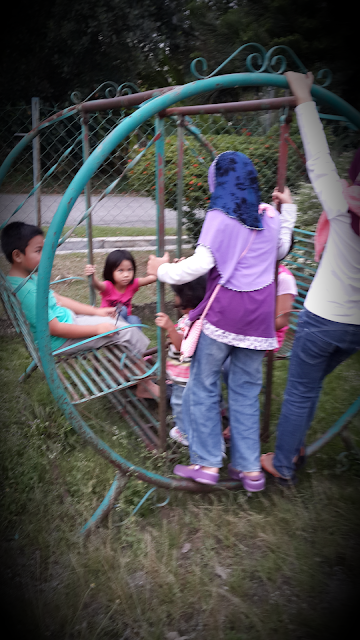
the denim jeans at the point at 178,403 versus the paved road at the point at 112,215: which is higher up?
the paved road at the point at 112,215

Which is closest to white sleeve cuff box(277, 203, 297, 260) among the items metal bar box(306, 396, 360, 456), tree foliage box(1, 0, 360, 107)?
metal bar box(306, 396, 360, 456)

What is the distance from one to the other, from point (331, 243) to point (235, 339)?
0.49m

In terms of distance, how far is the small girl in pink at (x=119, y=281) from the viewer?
110 inches

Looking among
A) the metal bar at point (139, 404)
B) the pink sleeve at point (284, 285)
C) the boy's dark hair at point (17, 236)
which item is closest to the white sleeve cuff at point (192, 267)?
the pink sleeve at point (284, 285)

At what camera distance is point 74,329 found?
7.60 ft

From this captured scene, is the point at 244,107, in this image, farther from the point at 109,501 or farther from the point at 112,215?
the point at 112,215

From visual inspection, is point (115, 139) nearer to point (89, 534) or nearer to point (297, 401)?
point (297, 401)

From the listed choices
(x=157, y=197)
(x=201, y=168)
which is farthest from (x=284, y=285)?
(x=201, y=168)

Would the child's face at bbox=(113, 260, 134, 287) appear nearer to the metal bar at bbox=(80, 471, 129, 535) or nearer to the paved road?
the metal bar at bbox=(80, 471, 129, 535)

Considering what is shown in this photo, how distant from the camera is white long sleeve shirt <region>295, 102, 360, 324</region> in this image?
153 centimetres

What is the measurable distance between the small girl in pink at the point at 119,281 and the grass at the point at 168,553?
0.85 meters

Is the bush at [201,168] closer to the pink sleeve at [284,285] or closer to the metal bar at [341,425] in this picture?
the pink sleeve at [284,285]

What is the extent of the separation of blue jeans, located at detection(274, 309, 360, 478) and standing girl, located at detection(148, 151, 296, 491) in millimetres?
115

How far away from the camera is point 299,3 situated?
6.75 metres
